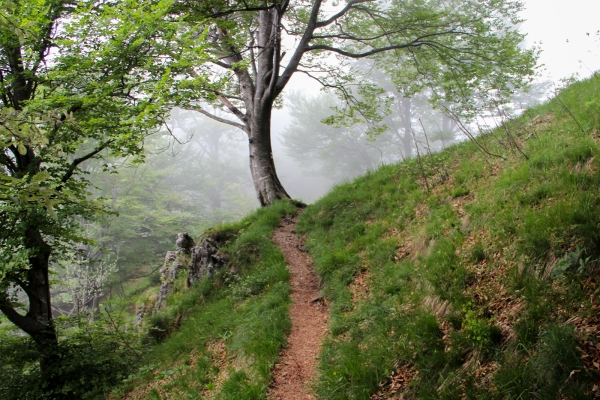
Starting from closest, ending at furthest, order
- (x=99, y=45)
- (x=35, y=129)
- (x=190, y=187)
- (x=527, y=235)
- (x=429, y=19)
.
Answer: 1. (x=35, y=129)
2. (x=527, y=235)
3. (x=99, y=45)
4. (x=429, y=19)
5. (x=190, y=187)

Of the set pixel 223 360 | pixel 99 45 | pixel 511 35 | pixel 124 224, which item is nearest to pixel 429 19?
pixel 511 35

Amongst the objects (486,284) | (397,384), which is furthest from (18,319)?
(486,284)

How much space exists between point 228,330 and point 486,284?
408 centimetres

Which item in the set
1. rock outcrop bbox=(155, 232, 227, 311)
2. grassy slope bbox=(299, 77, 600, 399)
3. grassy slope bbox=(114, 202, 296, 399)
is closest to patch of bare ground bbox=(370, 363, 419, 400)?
grassy slope bbox=(299, 77, 600, 399)

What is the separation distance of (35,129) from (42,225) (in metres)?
4.05

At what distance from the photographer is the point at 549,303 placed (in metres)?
2.91

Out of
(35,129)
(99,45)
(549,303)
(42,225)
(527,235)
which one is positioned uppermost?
(99,45)

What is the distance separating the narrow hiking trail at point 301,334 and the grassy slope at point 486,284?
0.28 m

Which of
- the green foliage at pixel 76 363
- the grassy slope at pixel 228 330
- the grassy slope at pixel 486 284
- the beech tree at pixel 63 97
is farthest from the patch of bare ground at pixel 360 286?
the green foliage at pixel 76 363

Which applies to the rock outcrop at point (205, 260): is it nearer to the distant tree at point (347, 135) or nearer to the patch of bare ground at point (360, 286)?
the patch of bare ground at point (360, 286)

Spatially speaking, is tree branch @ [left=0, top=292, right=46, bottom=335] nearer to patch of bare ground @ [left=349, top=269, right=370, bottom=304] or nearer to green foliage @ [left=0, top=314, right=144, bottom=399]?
green foliage @ [left=0, top=314, right=144, bottom=399]

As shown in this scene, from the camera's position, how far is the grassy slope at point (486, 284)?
2.69 m

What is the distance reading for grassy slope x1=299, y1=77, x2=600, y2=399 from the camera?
2.69 metres

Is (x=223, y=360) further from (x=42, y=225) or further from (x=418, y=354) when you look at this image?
(x=42, y=225)
